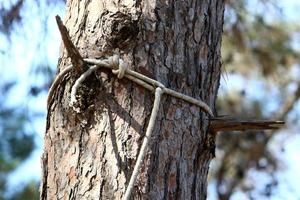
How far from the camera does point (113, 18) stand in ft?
5.04

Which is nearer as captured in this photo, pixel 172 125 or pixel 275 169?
pixel 172 125

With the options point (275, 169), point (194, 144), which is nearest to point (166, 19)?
point (194, 144)

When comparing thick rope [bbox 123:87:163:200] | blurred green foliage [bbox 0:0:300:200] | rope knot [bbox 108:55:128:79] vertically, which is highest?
blurred green foliage [bbox 0:0:300:200]

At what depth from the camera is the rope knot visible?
1467mm

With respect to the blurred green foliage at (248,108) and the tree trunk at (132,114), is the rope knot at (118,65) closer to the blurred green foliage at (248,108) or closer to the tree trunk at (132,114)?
the tree trunk at (132,114)

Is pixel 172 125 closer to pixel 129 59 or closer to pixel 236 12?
pixel 129 59

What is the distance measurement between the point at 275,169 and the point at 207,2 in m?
3.27

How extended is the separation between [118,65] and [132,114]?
0.33 feet

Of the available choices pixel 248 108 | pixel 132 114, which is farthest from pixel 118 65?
pixel 248 108

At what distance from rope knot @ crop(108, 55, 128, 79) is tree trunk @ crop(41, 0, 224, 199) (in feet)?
0.07

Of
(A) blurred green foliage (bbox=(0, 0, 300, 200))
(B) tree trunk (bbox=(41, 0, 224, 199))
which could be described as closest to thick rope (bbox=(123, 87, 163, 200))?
(B) tree trunk (bbox=(41, 0, 224, 199))

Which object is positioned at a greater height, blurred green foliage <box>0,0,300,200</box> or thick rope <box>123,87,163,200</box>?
blurred green foliage <box>0,0,300,200</box>

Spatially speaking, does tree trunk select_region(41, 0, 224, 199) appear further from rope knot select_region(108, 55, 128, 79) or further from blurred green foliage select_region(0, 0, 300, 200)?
blurred green foliage select_region(0, 0, 300, 200)

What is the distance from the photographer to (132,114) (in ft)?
4.86
